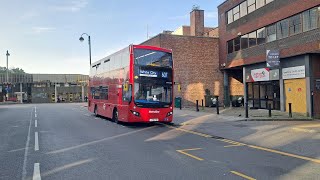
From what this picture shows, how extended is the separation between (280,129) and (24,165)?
12.0m

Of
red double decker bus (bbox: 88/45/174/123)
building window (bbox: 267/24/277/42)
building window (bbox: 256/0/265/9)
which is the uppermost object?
building window (bbox: 256/0/265/9)

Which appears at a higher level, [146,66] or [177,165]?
[146,66]

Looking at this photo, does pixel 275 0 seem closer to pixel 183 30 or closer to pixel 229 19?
pixel 229 19

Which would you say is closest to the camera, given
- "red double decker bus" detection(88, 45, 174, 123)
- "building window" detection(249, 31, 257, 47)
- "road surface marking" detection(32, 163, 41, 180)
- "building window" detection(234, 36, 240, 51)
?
"road surface marking" detection(32, 163, 41, 180)

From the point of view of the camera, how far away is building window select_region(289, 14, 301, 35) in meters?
25.6

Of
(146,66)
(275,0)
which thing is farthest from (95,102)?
(275,0)

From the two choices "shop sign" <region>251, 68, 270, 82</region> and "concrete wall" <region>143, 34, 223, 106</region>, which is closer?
"shop sign" <region>251, 68, 270, 82</region>

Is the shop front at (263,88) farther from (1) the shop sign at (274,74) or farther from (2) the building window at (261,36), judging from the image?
(2) the building window at (261,36)

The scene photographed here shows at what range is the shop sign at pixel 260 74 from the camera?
2994cm

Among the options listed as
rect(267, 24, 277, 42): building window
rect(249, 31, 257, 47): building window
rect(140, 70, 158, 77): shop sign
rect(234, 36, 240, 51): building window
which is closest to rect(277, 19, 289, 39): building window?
rect(267, 24, 277, 42): building window

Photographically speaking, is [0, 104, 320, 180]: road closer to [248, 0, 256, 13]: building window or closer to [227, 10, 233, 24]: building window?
[248, 0, 256, 13]: building window

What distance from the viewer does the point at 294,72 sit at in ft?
86.2

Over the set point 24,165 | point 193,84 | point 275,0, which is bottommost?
point 24,165

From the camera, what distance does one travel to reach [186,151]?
36.3 feet
